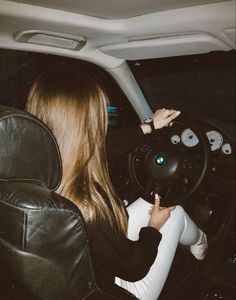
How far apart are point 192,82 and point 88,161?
1295 mm

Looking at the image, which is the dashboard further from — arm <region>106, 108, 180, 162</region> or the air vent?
the air vent

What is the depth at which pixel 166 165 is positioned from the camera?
79.3 inches

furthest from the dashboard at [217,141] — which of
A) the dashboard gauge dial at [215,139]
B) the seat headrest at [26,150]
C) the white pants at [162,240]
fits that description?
the seat headrest at [26,150]

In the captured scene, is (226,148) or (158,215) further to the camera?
(226,148)

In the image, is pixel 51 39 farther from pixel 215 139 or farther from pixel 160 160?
pixel 215 139

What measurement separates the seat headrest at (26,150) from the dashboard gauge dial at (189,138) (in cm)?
127

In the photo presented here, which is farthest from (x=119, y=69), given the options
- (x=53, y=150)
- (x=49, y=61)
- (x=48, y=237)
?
(x=48, y=237)

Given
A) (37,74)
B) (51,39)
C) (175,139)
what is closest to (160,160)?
(175,139)

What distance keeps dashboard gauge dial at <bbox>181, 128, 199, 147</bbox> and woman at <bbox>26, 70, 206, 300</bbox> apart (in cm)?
84

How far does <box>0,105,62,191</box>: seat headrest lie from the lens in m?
1.06

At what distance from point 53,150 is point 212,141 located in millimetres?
1405

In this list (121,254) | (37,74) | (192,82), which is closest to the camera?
(121,254)

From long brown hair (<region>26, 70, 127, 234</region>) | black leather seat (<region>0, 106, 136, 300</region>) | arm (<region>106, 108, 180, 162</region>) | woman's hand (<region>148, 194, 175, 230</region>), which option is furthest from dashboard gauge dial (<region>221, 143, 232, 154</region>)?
black leather seat (<region>0, 106, 136, 300</region>)

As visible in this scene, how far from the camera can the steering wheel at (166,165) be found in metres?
1.99
